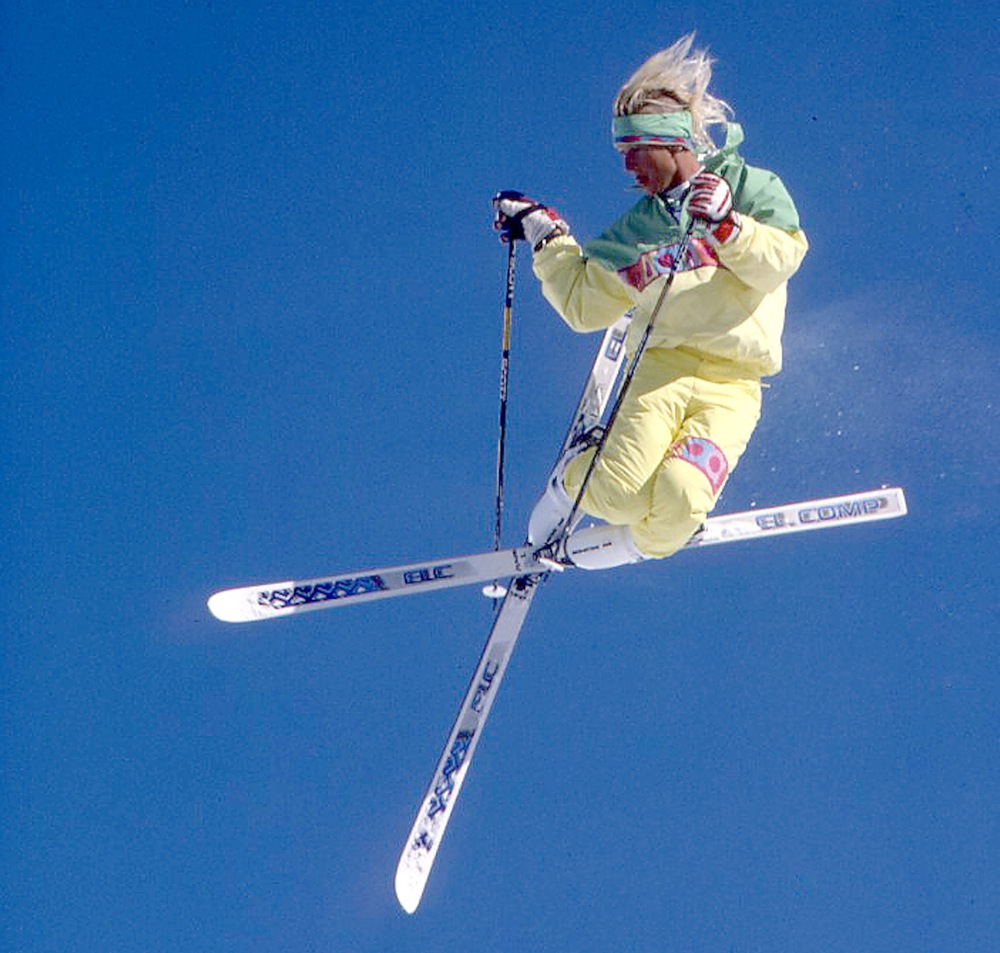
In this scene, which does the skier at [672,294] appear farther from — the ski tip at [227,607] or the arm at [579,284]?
the ski tip at [227,607]

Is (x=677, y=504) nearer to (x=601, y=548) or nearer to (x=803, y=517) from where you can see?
(x=601, y=548)

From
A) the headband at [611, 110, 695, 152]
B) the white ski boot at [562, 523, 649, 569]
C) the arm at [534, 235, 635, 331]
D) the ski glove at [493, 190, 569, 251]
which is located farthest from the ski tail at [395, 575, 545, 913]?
the headband at [611, 110, 695, 152]

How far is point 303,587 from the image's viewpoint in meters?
6.43

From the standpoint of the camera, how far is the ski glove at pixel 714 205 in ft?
16.5

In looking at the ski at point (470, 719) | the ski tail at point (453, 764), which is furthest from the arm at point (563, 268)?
the ski tail at point (453, 764)

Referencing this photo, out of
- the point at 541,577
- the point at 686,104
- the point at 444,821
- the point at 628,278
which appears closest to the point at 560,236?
the point at 628,278

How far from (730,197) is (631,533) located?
155 cm

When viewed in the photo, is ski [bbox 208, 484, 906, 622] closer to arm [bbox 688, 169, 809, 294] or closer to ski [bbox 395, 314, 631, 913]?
ski [bbox 395, 314, 631, 913]

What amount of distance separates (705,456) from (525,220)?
4.10 feet

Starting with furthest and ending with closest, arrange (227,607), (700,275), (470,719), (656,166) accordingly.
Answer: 1. (470,719)
2. (227,607)
3. (700,275)
4. (656,166)

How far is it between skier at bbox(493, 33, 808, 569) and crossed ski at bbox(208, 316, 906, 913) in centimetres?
69

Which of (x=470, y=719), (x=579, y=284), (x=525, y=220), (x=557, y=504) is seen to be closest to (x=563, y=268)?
(x=579, y=284)

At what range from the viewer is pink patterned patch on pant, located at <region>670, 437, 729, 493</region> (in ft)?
Answer: 18.6

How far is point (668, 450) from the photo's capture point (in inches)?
226
